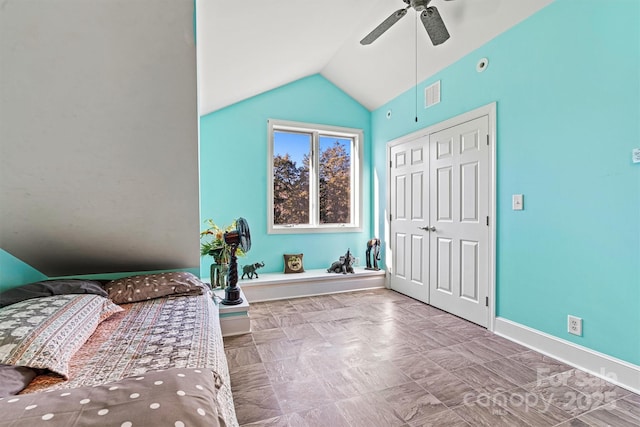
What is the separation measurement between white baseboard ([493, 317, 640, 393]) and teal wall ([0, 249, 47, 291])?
3629mm

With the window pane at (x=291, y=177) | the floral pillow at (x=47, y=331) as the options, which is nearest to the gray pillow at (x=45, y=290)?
the floral pillow at (x=47, y=331)

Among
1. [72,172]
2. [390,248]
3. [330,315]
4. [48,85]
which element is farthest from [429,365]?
[48,85]

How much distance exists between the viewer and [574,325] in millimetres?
2082

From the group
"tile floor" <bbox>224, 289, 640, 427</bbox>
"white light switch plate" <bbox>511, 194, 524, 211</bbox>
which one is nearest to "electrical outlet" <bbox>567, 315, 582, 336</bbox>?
"tile floor" <bbox>224, 289, 640, 427</bbox>

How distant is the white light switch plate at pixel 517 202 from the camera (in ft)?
8.04

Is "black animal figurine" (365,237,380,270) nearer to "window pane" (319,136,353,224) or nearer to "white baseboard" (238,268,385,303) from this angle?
"white baseboard" (238,268,385,303)

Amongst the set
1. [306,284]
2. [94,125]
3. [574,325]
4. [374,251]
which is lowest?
[306,284]

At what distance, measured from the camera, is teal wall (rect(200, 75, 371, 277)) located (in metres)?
3.77

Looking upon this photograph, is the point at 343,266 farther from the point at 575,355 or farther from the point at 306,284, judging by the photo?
the point at 575,355

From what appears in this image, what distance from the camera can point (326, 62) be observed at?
156 inches


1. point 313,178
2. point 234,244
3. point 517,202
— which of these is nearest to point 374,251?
point 313,178

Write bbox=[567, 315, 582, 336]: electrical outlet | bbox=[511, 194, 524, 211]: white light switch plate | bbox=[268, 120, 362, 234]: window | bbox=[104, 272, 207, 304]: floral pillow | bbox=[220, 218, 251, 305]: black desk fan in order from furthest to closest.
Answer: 1. bbox=[268, 120, 362, 234]: window
2. bbox=[220, 218, 251, 305]: black desk fan
3. bbox=[511, 194, 524, 211]: white light switch plate
4. bbox=[567, 315, 582, 336]: electrical outlet
5. bbox=[104, 272, 207, 304]: floral pillow

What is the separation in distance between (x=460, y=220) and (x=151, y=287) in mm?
2889

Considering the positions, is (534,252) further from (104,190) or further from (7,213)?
(7,213)
